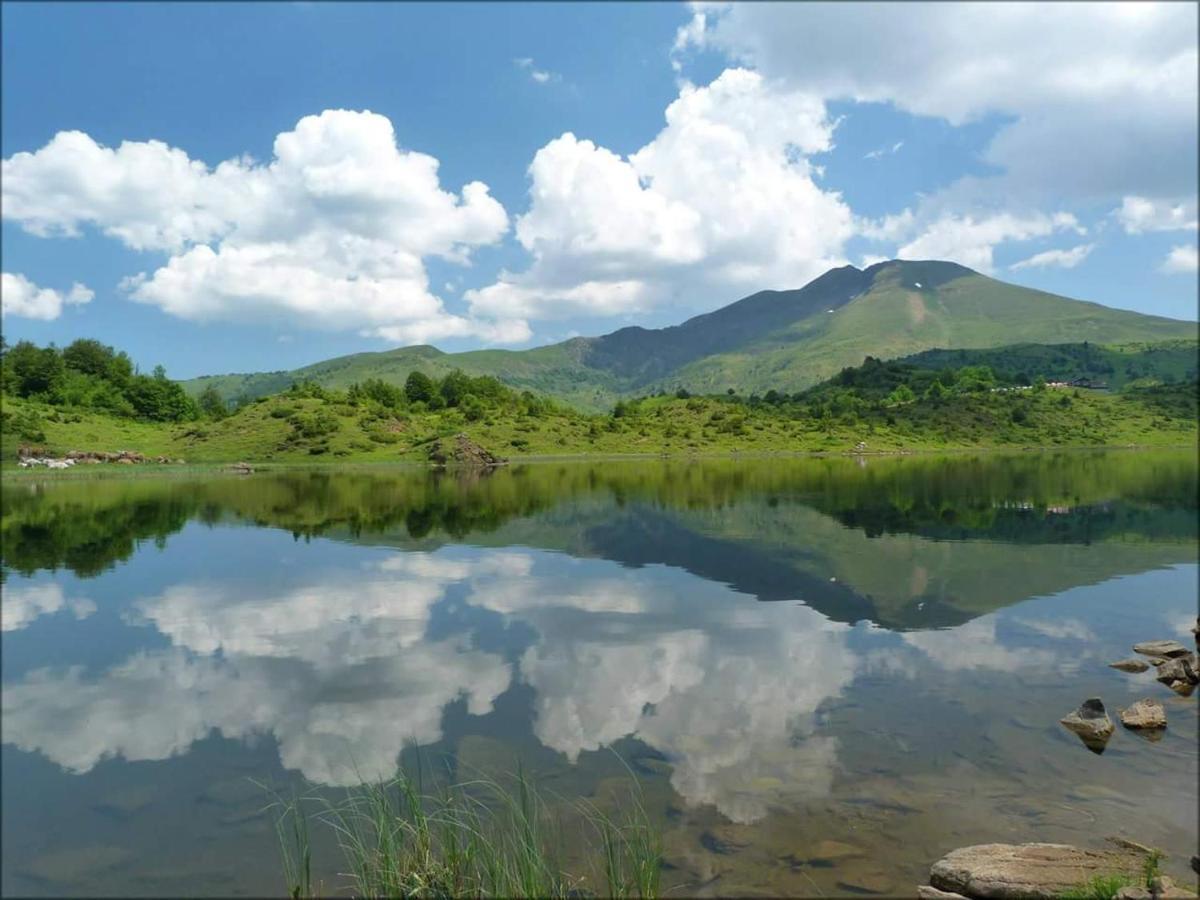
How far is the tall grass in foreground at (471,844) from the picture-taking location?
1074cm

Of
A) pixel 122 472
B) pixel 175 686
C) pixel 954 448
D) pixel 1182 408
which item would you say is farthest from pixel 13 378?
pixel 1182 408

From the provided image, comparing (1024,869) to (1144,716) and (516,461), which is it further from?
(516,461)

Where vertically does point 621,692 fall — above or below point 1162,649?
above

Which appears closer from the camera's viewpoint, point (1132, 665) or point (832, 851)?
point (832, 851)


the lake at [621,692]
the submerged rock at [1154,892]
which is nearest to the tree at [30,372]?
the lake at [621,692]

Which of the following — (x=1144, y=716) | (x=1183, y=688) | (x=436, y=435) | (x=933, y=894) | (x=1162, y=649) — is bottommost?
(x=1183, y=688)

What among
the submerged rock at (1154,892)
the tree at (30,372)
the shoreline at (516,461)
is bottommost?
the shoreline at (516,461)

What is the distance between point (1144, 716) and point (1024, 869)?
915cm

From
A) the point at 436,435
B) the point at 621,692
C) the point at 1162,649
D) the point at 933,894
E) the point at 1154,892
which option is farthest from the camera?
the point at 436,435

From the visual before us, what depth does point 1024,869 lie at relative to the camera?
11.1 metres

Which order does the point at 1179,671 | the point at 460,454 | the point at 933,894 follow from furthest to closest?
1. the point at 460,454
2. the point at 1179,671
3. the point at 933,894

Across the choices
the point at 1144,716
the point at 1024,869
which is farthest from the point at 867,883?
the point at 1144,716

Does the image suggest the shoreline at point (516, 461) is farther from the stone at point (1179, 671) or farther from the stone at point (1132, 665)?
the stone at point (1179, 671)

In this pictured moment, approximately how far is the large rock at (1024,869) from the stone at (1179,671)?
12.0 m
